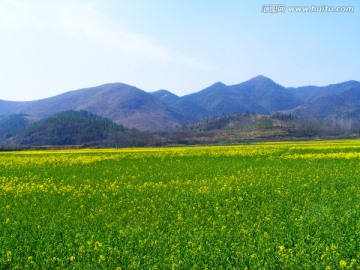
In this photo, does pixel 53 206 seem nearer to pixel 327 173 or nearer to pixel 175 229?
pixel 175 229

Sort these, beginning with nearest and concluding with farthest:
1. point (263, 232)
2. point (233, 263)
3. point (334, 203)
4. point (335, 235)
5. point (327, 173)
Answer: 1. point (233, 263)
2. point (335, 235)
3. point (263, 232)
4. point (334, 203)
5. point (327, 173)

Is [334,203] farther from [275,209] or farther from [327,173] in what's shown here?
[327,173]

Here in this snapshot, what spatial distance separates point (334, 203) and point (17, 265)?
11.6 meters

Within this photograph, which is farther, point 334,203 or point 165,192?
point 165,192

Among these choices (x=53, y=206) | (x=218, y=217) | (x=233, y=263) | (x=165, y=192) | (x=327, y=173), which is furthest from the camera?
(x=327, y=173)

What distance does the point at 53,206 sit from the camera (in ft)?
55.5

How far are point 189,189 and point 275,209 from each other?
609cm

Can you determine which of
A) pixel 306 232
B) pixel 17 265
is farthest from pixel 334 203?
pixel 17 265

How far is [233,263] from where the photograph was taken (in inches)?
388

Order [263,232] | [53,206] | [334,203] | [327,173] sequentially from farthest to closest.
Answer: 1. [327,173]
2. [53,206]
3. [334,203]
4. [263,232]

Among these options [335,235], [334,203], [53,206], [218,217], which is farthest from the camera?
[53,206]

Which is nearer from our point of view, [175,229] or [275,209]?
[175,229]

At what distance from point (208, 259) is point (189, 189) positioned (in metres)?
9.97

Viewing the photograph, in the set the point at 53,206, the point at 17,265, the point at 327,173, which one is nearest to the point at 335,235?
the point at 17,265
